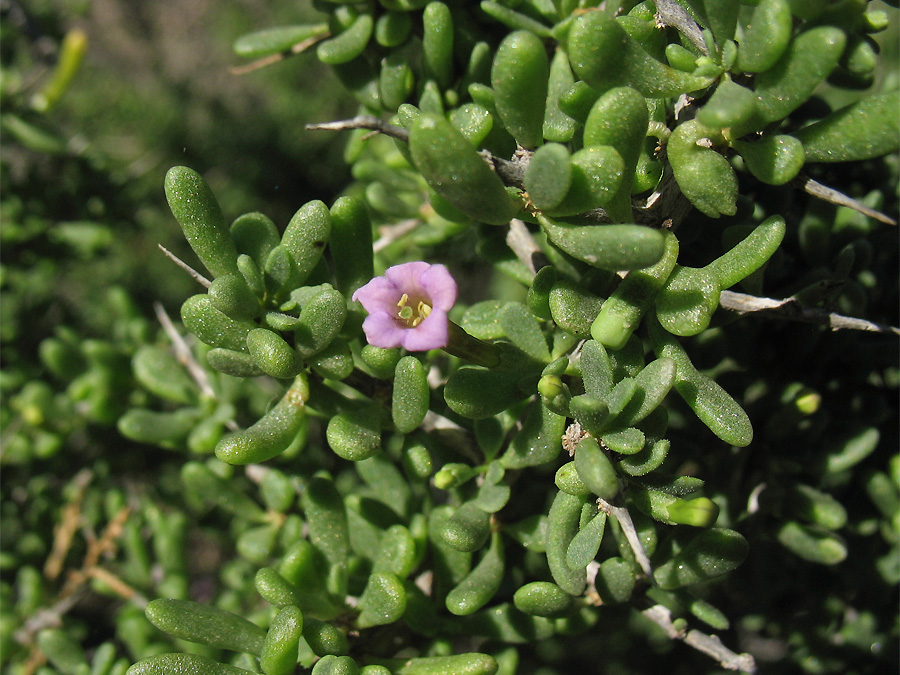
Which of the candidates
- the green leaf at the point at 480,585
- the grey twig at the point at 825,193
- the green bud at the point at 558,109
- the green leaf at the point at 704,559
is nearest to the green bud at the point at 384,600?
the green leaf at the point at 480,585

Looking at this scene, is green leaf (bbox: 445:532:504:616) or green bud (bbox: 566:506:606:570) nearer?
green bud (bbox: 566:506:606:570)

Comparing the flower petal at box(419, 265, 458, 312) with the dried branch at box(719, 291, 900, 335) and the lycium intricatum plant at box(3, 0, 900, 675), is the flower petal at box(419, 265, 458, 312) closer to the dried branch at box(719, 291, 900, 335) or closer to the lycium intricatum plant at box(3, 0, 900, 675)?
the lycium intricatum plant at box(3, 0, 900, 675)

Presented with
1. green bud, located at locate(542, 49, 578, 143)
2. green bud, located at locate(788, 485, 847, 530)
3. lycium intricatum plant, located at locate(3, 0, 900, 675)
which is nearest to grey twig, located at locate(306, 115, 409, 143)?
lycium intricatum plant, located at locate(3, 0, 900, 675)

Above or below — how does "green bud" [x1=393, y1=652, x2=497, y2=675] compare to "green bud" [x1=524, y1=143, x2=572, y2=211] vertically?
below

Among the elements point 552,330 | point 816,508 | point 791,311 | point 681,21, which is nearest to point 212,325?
point 552,330

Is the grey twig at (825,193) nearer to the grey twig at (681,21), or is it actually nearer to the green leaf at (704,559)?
the grey twig at (681,21)

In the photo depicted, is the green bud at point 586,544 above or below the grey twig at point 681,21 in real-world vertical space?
below

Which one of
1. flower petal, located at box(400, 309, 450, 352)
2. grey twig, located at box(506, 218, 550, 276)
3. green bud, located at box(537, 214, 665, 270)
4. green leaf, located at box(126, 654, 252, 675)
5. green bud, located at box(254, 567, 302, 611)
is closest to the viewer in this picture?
green bud, located at box(537, 214, 665, 270)

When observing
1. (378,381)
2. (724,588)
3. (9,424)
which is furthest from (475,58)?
(9,424)
